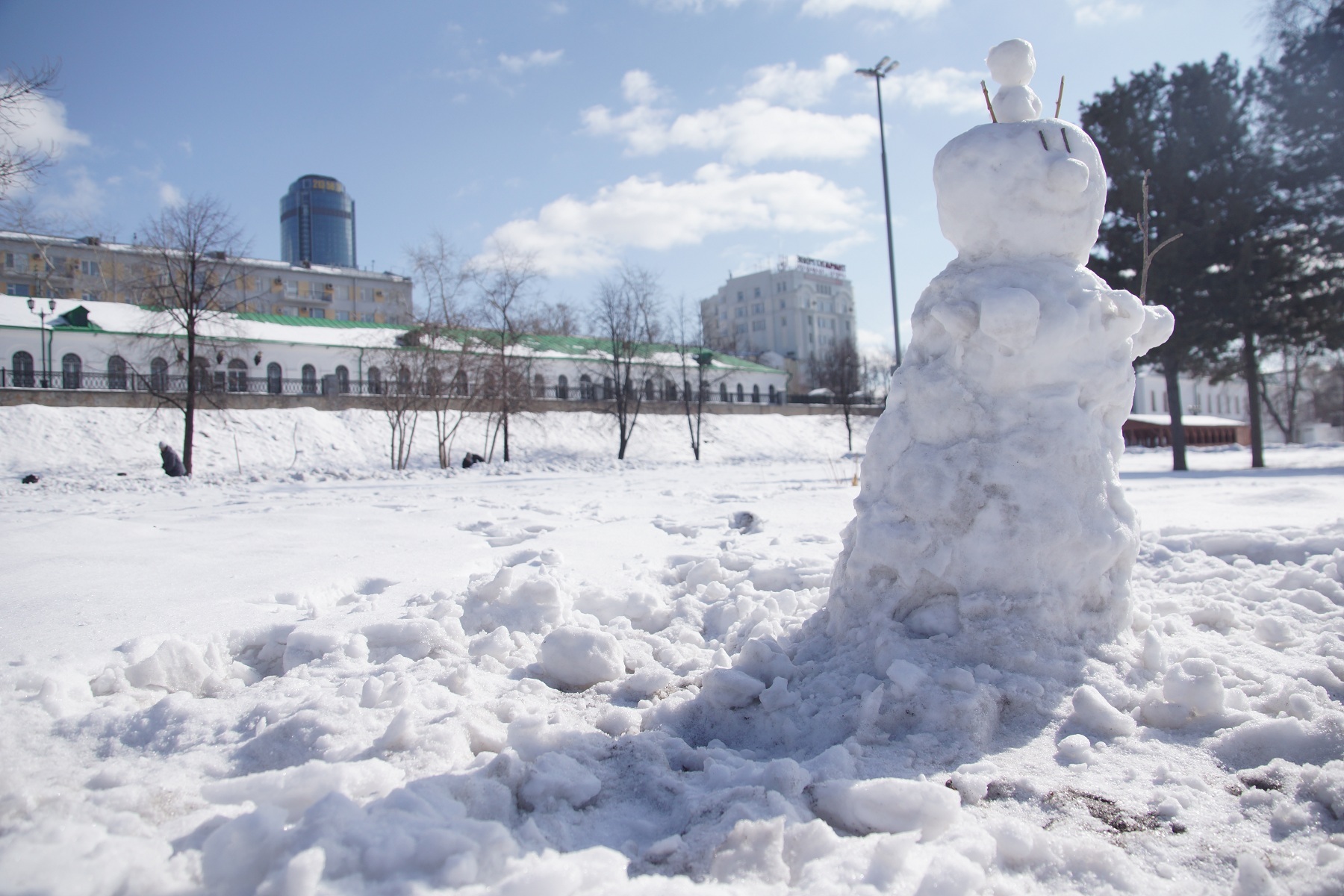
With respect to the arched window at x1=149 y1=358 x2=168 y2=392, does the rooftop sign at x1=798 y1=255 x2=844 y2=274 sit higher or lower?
higher

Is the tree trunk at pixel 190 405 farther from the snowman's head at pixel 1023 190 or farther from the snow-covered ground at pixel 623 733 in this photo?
the snowman's head at pixel 1023 190

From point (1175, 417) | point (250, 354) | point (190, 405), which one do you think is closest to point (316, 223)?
point (250, 354)

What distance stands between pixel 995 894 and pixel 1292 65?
2402cm

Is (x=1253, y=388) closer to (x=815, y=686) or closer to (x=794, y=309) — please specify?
(x=815, y=686)

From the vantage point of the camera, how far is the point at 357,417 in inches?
1229

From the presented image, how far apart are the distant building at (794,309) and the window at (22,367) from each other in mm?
62290

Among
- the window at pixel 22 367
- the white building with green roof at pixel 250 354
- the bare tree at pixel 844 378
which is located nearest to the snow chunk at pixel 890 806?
the white building with green roof at pixel 250 354

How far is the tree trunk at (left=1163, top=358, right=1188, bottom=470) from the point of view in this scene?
1989 cm

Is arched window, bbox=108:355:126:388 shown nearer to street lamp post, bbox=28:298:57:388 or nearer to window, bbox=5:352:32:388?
street lamp post, bbox=28:298:57:388

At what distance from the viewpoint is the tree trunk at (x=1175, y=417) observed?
1989 centimetres

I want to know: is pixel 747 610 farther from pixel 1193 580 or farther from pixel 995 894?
pixel 1193 580

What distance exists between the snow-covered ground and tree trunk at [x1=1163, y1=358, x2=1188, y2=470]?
55.6 feet

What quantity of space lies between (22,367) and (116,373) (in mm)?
3757

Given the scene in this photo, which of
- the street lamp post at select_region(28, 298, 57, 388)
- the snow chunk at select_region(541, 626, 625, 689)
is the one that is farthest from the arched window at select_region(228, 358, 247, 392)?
the snow chunk at select_region(541, 626, 625, 689)
